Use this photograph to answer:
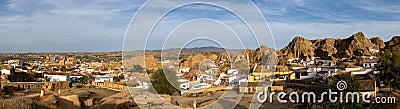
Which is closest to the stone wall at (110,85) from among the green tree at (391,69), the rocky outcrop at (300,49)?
the green tree at (391,69)

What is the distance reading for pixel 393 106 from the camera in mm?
13578

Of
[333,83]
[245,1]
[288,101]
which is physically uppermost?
[245,1]

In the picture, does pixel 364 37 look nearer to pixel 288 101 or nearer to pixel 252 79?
pixel 252 79

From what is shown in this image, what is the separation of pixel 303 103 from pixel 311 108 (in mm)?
2006

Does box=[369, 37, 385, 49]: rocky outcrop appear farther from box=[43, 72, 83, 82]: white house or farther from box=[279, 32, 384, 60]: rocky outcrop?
box=[43, 72, 83, 82]: white house

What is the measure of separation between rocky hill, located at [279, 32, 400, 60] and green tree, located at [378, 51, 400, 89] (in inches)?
1647

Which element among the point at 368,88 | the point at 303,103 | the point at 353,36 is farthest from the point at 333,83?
the point at 353,36

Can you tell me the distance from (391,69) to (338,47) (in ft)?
176

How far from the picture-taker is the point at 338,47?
71938 millimetres

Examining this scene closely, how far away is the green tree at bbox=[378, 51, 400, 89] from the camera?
19938 millimetres

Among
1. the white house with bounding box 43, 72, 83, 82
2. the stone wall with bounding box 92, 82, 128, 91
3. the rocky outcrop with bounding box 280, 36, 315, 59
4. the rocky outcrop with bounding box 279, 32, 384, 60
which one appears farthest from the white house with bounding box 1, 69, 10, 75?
the rocky outcrop with bounding box 280, 36, 315, 59

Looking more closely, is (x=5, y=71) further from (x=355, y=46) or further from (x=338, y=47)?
(x=338, y=47)

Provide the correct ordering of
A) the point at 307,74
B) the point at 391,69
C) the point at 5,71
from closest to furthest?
the point at 391,69 → the point at 307,74 → the point at 5,71

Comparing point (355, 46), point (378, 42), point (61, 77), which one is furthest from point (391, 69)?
point (378, 42)
